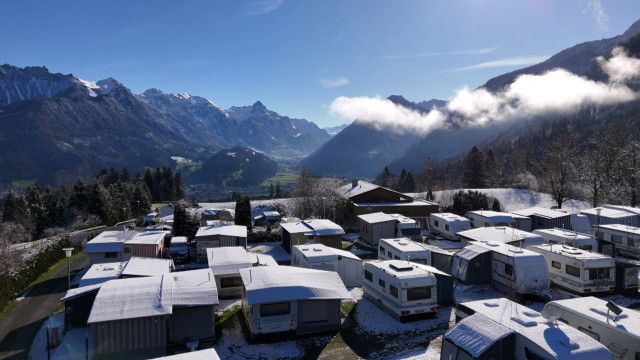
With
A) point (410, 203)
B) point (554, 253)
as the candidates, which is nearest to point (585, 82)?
point (410, 203)

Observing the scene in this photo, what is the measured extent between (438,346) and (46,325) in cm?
1905

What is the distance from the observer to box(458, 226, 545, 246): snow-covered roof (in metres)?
29.1

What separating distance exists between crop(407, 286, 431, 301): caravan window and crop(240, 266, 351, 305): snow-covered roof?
3029 millimetres

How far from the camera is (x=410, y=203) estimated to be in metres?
49.3

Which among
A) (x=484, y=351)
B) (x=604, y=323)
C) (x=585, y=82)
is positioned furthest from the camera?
(x=585, y=82)

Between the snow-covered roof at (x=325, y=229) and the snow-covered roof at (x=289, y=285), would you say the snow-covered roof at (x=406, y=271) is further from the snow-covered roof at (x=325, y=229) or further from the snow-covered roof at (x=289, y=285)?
the snow-covered roof at (x=325, y=229)

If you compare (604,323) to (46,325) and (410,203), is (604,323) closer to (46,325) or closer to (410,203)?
(46,325)

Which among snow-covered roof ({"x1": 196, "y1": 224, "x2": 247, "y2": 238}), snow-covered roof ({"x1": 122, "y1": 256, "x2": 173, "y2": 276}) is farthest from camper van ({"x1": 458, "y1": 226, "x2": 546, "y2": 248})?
snow-covered roof ({"x1": 122, "y1": 256, "x2": 173, "y2": 276})

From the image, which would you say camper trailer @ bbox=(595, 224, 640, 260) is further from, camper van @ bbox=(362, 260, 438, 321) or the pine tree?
the pine tree

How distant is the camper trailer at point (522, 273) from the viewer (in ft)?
71.7

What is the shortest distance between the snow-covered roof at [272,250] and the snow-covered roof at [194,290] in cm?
1239

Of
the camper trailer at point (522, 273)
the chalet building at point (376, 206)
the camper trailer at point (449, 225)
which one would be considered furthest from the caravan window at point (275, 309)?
the chalet building at point (376, 206)

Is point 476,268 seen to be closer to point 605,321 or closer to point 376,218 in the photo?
point 605,321

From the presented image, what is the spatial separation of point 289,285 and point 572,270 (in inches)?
634
